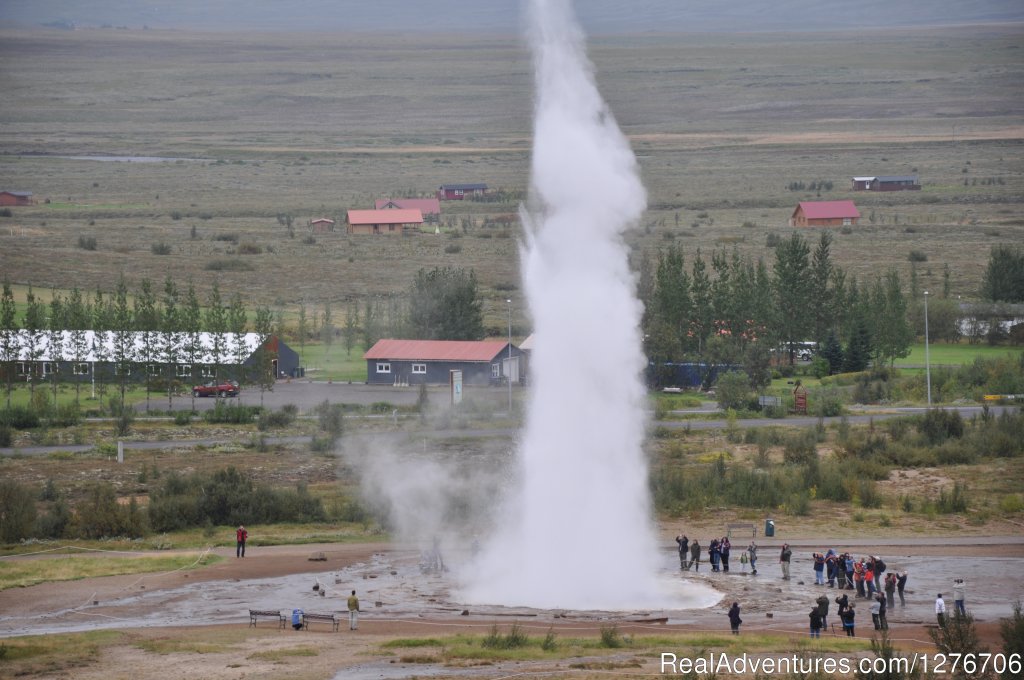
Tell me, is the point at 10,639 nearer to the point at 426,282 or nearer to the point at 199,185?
the point at 426,282

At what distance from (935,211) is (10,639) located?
12442 centimetres

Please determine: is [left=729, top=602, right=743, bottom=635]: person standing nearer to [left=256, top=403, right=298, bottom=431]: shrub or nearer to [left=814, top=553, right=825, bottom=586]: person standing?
[left=814, top=553, right=825, bottom=586]: person standing

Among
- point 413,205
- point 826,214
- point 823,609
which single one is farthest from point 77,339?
point 826,214

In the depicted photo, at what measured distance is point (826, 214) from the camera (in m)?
130

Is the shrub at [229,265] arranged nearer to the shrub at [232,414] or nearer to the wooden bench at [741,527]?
the shrub at [232,414]

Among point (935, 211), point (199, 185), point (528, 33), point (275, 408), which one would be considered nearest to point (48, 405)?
point (275, 408)

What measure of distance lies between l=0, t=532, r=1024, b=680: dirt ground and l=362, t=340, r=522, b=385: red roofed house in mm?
31937

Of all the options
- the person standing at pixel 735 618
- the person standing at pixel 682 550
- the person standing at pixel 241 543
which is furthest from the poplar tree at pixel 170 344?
the person standing at pixel 735 618

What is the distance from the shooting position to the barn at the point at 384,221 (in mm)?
133750

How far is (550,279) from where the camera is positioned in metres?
38.0

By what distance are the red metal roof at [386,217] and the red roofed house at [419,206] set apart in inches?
201

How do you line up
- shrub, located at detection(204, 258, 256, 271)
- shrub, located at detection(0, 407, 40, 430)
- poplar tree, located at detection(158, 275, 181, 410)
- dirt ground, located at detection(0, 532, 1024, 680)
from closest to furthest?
1. dirt ground, located at detection(0, 532, 1024, 680)
2. shrub, located at detection(0, 407, 40, 430)
3. poplar tree, located at detection(158, 275, 181, 410)
4. shrub, located at detection(204, 258, 256, 271)

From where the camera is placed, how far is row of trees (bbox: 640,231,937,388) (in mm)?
73250

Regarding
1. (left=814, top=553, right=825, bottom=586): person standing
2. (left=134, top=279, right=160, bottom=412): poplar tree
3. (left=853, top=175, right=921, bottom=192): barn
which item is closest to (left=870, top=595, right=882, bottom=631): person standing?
(left=814, top=553, right=825, bottom=586): person standing
